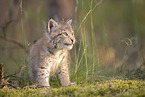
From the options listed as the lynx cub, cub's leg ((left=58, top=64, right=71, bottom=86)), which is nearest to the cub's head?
the lynx cub

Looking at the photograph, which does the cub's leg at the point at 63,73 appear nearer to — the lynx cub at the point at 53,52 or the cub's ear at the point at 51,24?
the lynx cub at the point at 53,52

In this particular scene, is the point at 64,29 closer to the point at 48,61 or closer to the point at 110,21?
the point at 48,61

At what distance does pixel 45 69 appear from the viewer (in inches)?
137

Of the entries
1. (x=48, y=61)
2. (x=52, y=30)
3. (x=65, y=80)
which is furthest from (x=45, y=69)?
(x=52, y=30)

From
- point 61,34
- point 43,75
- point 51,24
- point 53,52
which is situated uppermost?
point 51,24

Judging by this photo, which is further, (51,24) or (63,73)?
(63,73)

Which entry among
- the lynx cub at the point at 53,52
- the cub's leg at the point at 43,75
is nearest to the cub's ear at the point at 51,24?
the lynx cub at the point at 53,52

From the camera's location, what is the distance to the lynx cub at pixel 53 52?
3.29 meters

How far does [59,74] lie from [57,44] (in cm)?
69

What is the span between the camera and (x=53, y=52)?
3439 mm

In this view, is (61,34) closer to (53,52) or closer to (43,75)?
(53,52)

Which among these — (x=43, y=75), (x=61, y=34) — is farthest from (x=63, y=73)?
(x=61, y=34)

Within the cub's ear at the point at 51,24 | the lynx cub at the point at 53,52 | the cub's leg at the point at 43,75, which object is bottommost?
the cub's leg at the point at 43,75

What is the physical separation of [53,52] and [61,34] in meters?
0.40
